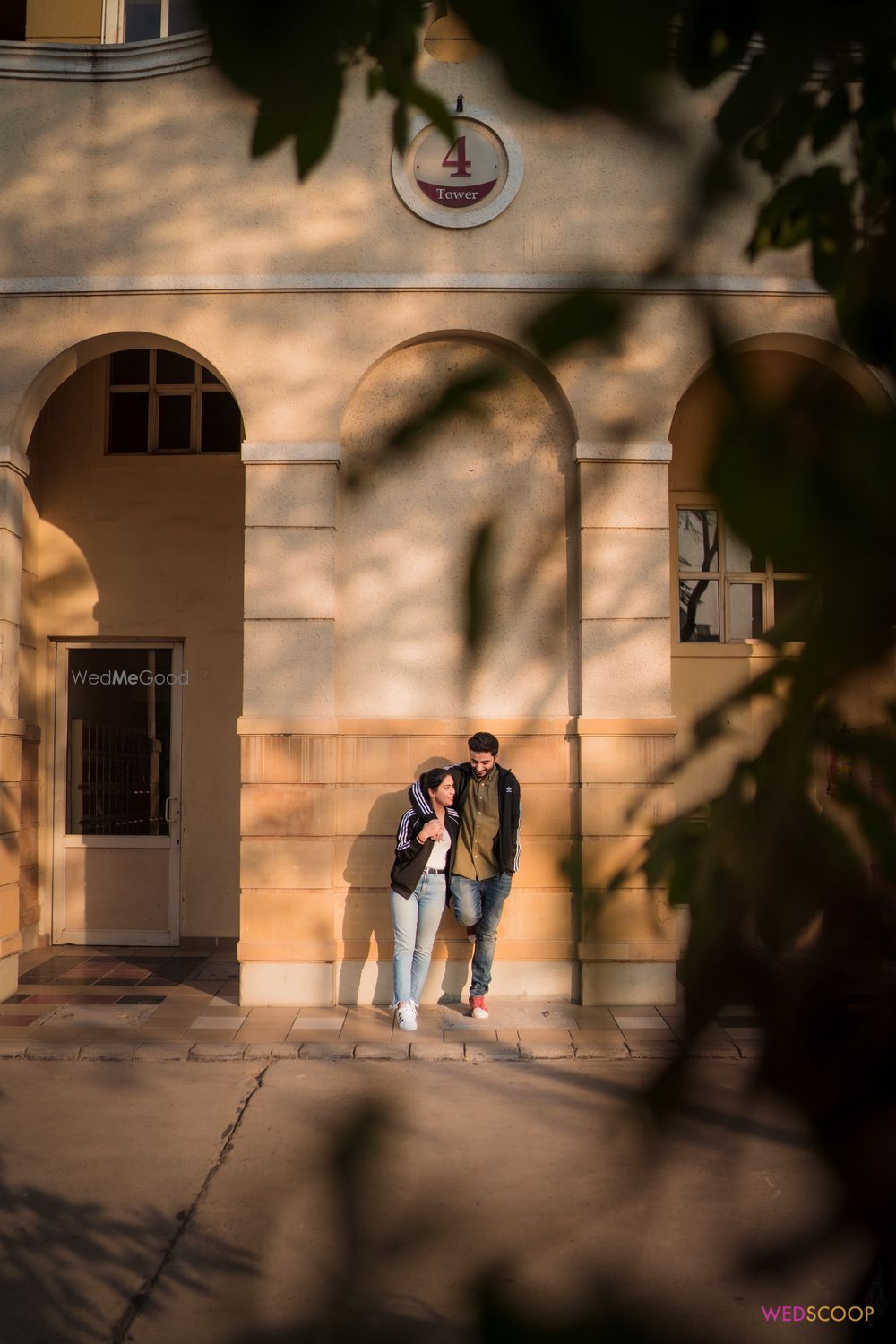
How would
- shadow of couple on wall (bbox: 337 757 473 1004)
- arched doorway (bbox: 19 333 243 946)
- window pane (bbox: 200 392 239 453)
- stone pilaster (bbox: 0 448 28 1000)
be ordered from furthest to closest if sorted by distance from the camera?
window pane (bbox: 200 392 239 453) < arched doorway (bbox: 19 333 243 946) < stone pilaster (bbox: 0 448 28 1000) < shadow of couple on wall (bbox: 337 757 473 1004)

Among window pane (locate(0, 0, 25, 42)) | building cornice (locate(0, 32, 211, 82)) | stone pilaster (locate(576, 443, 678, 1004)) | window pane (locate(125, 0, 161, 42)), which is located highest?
window pane (locate(0, 0, 25, 42))

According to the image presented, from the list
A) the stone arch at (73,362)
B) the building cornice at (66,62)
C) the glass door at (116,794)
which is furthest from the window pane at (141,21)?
the glass door at (116,794)

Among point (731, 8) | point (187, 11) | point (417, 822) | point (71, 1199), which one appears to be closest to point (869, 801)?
point (731, 8)

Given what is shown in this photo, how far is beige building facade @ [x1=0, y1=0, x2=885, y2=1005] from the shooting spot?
2.14 ft

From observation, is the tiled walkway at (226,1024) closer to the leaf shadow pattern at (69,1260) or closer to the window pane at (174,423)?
the leaf shadow pattern at (69,1260)

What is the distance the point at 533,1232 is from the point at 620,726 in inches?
279

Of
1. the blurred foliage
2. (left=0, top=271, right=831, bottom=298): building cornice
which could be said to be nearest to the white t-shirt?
(left=0, top=271, right=831, bottom=298): building cornice

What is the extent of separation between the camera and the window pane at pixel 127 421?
33.6ft

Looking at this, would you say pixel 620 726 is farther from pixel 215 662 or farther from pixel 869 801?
pixel 869 801

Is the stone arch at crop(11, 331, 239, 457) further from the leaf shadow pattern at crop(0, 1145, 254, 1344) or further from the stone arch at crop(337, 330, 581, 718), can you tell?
the stone arch at crop(337, 330, 581, 718)

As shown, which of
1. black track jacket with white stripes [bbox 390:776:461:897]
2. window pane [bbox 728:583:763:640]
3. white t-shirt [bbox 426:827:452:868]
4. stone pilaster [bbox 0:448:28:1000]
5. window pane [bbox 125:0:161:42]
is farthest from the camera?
window pane [bbox 125:0:161:42]

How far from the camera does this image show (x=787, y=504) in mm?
576

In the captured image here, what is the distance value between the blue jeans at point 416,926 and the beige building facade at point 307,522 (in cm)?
40

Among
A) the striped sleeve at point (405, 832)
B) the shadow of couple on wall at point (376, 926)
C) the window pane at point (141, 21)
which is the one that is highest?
the window pane at point (141, 21)
